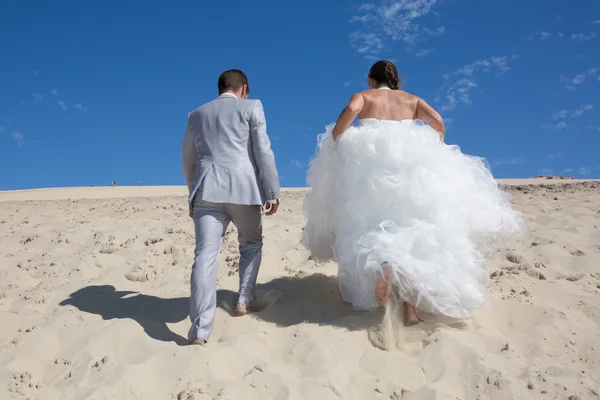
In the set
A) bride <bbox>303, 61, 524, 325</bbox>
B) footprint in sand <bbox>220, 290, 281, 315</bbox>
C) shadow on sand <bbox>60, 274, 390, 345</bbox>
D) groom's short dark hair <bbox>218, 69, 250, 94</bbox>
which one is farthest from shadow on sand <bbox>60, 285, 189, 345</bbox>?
groom's short dark hair <bbox>218, 69, 250, 94</bbox>

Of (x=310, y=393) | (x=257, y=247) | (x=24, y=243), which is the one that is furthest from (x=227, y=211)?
(x=24, y=243)

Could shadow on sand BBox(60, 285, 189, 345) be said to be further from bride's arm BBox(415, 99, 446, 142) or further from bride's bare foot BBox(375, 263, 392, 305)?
bride's arm BBox(415, 99, 446, 142)

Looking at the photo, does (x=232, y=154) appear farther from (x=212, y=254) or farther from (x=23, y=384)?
(x=23, y=384)

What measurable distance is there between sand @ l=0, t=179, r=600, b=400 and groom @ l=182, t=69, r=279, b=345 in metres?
0.50

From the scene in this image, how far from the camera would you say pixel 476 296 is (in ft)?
11.8

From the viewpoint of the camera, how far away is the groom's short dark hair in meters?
4.25

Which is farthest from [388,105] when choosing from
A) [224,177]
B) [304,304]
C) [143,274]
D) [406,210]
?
[143,274]

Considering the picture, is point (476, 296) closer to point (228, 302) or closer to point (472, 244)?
point (472, 244)

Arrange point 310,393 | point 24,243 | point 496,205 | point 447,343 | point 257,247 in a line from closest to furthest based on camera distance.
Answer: point 310,393 < point 447,343 < point 496,205 < point 257,247 < point 24,243

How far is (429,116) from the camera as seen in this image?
4203mm

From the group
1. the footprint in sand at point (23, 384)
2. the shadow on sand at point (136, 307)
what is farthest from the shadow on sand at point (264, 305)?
the footprint in sand at point (23, 384)

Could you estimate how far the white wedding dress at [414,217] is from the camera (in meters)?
3.53

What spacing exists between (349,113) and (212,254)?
59.8 inches

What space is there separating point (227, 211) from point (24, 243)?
12.0ft
